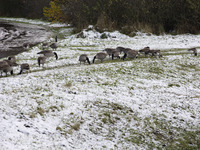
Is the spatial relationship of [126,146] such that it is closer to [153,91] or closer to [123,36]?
[153,91]

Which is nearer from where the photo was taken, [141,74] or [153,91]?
[153,91]

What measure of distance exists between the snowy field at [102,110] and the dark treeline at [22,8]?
58.9 metres

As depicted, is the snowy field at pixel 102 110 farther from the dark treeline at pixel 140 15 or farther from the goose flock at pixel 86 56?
the dark treeline at pixel 140 15

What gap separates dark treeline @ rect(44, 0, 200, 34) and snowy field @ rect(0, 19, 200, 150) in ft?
65.5

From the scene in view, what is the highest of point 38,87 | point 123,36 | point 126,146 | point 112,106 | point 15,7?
point 15,7

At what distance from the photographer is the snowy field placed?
7.58m

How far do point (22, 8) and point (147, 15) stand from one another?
57.5 meters

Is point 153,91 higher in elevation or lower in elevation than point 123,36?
lower

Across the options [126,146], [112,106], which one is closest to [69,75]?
[112,106]

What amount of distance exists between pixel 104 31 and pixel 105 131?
2644cm

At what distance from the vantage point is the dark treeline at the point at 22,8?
68.9m

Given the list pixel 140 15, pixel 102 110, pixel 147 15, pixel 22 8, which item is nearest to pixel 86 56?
pixel 102 110

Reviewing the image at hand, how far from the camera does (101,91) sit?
11.4m

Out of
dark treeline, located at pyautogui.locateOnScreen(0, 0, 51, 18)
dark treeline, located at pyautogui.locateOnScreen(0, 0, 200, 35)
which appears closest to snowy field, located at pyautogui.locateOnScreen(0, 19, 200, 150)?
dark treeline, located at pyautogui.locateOnScreen(0, 0, 200, 35)
